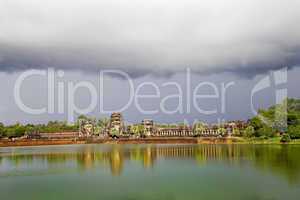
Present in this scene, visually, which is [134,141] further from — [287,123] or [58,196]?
[58,196]

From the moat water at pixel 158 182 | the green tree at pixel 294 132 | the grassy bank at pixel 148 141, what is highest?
the green tree at pixel 294 132

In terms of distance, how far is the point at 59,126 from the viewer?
216 feet

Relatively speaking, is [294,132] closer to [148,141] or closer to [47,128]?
[148,141]

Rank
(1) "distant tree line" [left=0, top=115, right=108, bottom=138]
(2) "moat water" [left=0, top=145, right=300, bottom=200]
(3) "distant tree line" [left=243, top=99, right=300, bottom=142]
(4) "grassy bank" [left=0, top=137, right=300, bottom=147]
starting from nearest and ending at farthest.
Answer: (2) "moat water" [left=0, top=145, right=300, bottom=200] < (3) "distant tree line" [left=243, top=99, right=300, bottom=142] < (4) "grassy bank" [left=0, top=137, right=300, bottom=147] < (1) "distant tree line" [left=0, top=115, right=108, bottom=138]

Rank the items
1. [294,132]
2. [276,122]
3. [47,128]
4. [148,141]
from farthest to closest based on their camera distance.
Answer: [47,128]
[148,141]
[276,122]
[294,132]

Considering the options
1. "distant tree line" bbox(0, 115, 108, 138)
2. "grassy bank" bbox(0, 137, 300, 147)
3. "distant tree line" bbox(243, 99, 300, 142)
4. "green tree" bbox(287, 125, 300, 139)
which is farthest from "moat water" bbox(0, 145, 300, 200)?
"distant tree line" bbox(0, 115, 108, 138)

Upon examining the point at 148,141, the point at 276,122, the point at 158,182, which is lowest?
the point at 148,141

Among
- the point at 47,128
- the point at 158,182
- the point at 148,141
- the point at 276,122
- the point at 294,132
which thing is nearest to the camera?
the point at 158,182

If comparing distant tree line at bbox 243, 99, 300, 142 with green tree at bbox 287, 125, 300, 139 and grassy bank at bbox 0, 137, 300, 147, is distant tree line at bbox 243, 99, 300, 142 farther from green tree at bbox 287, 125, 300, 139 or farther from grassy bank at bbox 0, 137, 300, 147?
grassy bank at bbox 0, 137, 300, 147

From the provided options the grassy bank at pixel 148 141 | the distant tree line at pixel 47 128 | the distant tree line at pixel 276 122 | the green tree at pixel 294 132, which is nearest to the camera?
the green tree at pixel 294 132

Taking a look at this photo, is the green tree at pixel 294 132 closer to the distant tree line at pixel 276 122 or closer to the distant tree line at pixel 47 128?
the distant tree line at pixel 276 122

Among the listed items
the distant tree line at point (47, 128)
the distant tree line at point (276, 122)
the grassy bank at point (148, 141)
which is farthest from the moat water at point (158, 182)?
the distant tree line at point (47, 128)

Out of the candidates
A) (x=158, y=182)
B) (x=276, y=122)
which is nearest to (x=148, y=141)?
(x=276, y=122)

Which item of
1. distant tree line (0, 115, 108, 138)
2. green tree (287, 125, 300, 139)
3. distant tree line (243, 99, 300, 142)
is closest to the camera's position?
green tree (287, 125, 300, 139)
